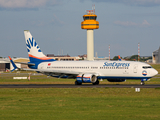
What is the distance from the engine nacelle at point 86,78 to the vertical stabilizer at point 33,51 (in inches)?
449

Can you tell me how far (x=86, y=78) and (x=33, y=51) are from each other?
624 inches

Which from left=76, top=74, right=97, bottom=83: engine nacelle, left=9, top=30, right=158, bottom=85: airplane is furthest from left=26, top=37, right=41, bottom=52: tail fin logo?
left=76, top=74, right=97, bottom=83: engine nacelle

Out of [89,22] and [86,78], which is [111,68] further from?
[89,22]

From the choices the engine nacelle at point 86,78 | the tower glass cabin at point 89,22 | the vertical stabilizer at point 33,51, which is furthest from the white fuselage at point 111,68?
the tower glass cabin at point 89,22

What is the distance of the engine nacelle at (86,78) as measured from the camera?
54.9m

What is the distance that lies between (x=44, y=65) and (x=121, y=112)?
41.7 m

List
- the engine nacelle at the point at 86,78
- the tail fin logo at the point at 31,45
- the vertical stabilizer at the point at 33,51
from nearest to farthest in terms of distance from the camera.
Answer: the engine nacelle at the point at 86,78 < the vertical stabilizer at the point at 33,51 < the tail fin logo at the point at 31,45

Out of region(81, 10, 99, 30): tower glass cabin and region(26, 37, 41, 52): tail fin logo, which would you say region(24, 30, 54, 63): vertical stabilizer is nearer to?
region(26, 37, 41, 52): tail fin logo

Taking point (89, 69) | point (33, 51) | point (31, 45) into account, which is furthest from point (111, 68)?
point (31, 45)

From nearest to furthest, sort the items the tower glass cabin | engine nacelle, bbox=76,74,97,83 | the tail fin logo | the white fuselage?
the white fuselage
engine nacelle, bbox=76,74,97,83
the tail fin logo
the tower glass cabin

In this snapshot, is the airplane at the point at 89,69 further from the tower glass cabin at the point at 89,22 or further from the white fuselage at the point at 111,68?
the tower glass cabin at the point at 89,22

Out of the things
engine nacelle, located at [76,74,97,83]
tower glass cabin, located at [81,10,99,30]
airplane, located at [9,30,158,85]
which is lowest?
engine nacelle, located at [76,74,97,83]

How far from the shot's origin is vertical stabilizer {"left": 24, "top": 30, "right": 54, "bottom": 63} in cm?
6475

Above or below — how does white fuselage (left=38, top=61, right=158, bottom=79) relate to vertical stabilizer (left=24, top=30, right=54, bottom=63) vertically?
below
